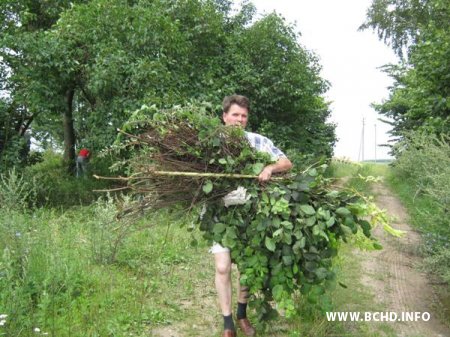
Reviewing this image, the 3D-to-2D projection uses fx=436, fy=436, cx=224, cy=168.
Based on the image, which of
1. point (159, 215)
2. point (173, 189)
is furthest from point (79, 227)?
point (173, 189)

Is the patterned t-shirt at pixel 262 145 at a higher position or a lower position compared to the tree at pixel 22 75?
lower

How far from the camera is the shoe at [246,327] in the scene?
3535 millimetres

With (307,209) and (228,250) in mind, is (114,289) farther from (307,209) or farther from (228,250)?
(307,209)

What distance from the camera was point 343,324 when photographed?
380 cm

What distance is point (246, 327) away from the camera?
356 centimetres

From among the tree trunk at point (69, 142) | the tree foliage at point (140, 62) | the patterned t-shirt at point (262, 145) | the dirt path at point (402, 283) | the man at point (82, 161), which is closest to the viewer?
the patterned t-shirt at point (262, 145)

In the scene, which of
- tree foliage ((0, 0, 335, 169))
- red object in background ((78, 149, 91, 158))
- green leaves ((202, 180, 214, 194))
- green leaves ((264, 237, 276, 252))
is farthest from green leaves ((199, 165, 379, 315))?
red object in background ((78, 149, 91, 158))

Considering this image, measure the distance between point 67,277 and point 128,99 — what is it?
5185mm

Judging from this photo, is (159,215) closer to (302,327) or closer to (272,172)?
(272,172)

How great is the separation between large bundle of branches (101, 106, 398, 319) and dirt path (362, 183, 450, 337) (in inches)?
20.4

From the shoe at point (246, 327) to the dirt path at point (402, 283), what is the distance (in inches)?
51.5

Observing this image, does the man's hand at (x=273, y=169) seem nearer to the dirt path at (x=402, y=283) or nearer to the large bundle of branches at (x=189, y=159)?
the large bundle of branches at (x=189, y=159)

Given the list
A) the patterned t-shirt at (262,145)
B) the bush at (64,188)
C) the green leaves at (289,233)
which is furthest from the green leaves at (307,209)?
the bush at (64,188)

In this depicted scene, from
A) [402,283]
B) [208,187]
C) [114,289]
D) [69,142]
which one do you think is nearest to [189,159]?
[208,187]
